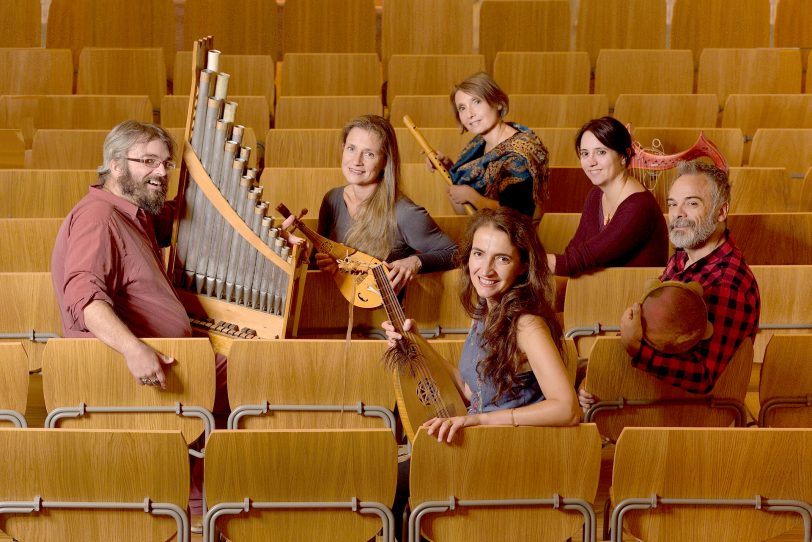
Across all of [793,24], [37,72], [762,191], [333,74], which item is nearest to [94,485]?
[762,191]

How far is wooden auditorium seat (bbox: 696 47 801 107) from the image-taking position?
363 centimetres

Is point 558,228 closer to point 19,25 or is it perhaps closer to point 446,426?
point 446,426

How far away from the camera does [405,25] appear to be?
152 inches

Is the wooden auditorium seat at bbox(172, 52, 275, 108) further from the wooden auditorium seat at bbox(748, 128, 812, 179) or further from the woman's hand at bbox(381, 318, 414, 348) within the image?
the woman's hand at bbox(381, 318, 414, 348)

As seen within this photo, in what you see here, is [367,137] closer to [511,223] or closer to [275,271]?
[275,271]

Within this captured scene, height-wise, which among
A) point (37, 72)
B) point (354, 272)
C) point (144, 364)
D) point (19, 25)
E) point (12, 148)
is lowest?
point (144, 364)

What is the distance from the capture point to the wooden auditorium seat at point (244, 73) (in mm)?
3572

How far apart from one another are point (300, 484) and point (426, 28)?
8.49ft

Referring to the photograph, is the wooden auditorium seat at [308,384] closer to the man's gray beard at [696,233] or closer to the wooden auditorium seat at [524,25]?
the man's gray beard at [696,233]

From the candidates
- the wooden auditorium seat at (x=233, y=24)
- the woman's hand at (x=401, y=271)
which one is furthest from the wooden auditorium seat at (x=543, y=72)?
the woman's hand at (x=401, y=271)

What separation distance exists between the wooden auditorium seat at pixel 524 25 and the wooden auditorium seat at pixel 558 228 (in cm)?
142

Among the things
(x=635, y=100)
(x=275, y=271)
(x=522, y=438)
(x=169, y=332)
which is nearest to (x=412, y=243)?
(x=275, y=271)

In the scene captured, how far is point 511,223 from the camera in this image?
1.64m

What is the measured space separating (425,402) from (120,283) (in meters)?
0.65
